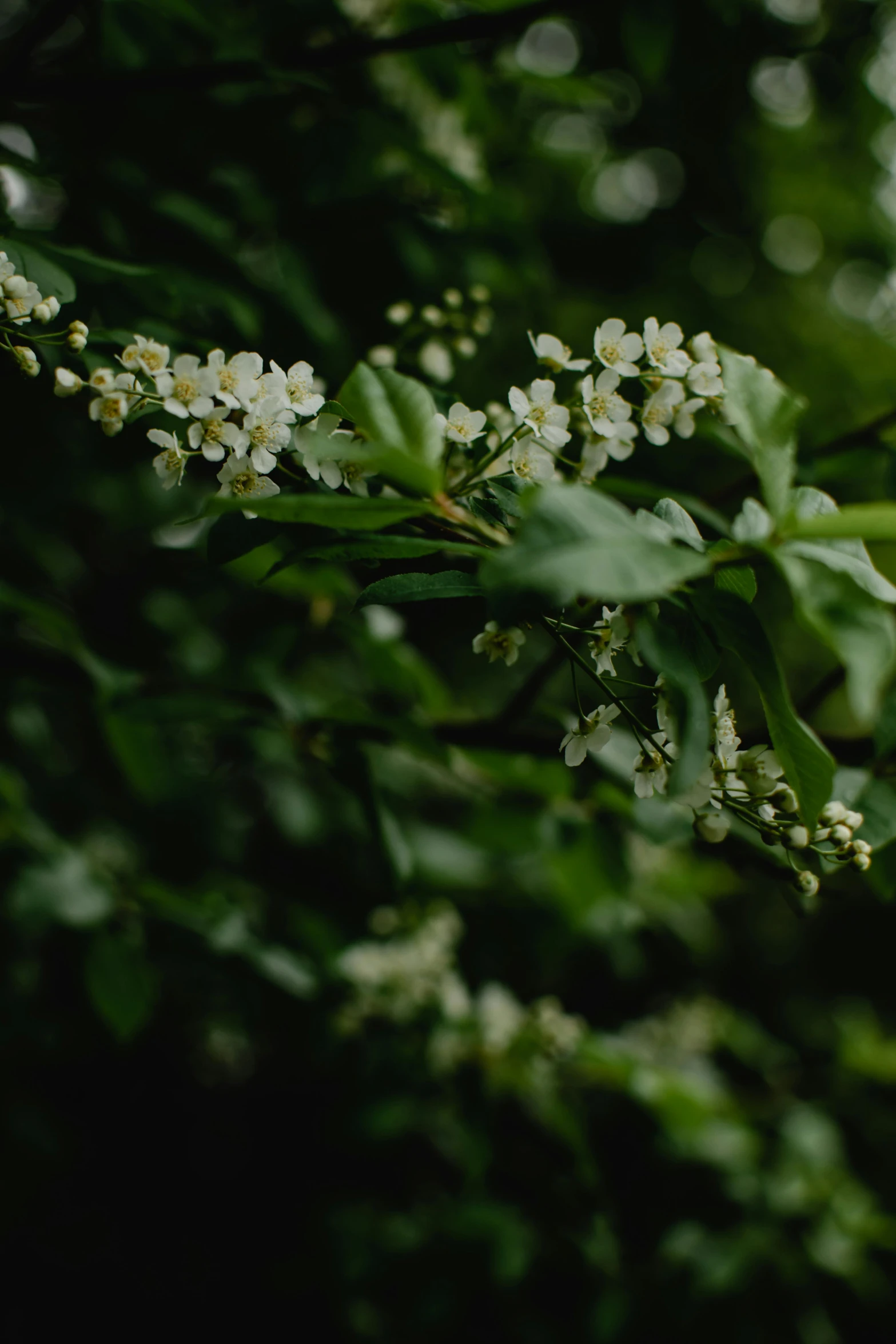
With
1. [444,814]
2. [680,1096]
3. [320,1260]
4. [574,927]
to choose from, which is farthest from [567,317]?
[320,1260]

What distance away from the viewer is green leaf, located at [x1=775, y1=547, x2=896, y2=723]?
0.58 metres

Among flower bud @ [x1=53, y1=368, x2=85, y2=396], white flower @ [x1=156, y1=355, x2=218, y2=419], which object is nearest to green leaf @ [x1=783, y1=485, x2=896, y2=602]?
white flower @ [x1=156, y1=355, x2=218, y2=419]

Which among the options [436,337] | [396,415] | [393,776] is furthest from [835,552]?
[393,776]

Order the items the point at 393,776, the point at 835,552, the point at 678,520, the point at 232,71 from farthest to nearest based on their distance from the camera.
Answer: the point at 393,776, the point at 232,71, the point at 678,520, the point at 835,552

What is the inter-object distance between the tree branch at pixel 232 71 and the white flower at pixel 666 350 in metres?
0.75

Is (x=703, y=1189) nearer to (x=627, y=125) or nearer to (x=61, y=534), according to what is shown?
(x=61, y=534)

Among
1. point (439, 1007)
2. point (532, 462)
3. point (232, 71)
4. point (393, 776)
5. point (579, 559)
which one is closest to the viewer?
point (579, 559)

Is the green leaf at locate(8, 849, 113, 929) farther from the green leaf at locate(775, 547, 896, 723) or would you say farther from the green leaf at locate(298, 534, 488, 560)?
the green leaf at locate(775, 547, 896, 723)

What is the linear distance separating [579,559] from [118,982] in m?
1.59

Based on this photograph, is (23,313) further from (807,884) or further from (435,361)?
(807,884)

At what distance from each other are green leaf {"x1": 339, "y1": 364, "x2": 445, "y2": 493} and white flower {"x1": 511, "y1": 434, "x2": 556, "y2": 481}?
0.48ft

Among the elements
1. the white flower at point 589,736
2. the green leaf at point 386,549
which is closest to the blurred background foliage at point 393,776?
the green leaf at point 386,549

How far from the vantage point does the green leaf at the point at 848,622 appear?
579mm

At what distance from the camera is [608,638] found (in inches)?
32.3
